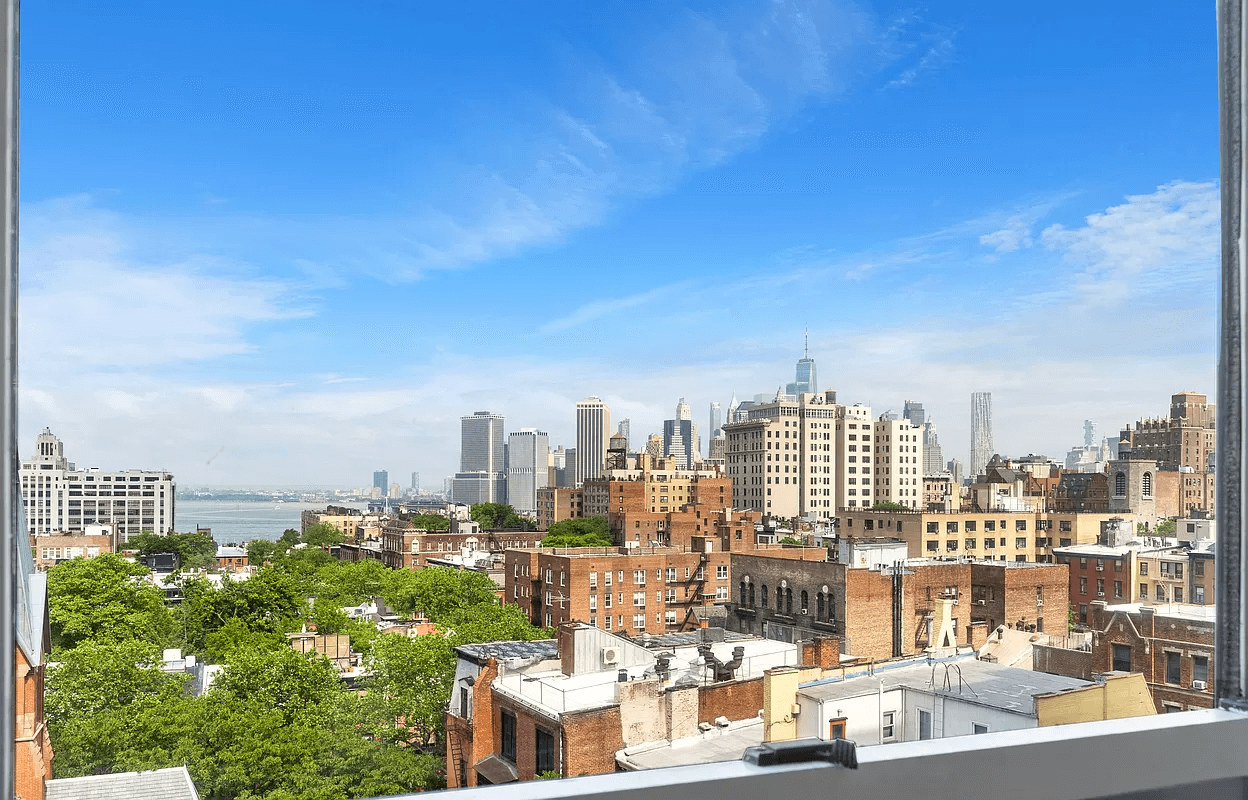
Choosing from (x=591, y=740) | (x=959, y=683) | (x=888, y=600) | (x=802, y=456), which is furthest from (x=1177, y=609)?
(x=591, y=740)

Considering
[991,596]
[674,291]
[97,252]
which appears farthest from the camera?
[991,596]

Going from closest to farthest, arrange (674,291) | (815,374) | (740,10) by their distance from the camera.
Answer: (740,10) → (674,291) → (815,374)

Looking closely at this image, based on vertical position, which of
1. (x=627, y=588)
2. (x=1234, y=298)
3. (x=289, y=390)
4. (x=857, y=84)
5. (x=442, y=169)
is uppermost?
(x=857, y=84)

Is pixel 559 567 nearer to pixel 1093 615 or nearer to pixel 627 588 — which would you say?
pixel 627 588

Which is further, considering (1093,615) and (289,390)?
(1093,615)

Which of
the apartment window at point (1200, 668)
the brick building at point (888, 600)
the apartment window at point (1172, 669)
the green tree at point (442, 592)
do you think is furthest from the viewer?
the green tree at point (442, 592)

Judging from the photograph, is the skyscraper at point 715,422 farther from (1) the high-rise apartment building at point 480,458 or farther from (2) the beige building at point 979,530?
(2) the beige building at point 979,530

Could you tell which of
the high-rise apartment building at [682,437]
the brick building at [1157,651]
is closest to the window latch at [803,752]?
the brick building at [1157,651]

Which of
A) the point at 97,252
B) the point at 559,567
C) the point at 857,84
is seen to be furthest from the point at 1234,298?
the point at 559,567
